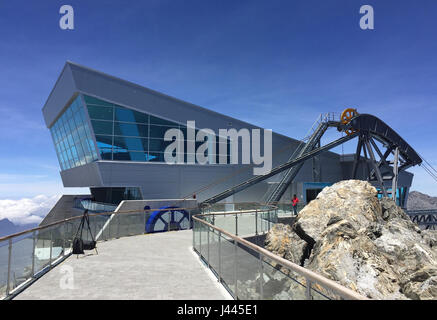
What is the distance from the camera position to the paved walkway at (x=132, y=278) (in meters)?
6.06

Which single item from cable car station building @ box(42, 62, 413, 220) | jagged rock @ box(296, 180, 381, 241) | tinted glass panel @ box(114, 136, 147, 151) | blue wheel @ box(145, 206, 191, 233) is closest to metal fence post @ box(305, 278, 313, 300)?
jagged rock @ box(296, 180, 381, 241)

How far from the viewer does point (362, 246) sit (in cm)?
1098

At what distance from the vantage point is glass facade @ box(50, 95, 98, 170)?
26.4 m

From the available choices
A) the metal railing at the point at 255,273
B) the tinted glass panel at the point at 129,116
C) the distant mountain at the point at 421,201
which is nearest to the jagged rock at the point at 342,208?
the metal railing at the point at 255,273

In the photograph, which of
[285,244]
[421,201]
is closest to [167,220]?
[285,244]

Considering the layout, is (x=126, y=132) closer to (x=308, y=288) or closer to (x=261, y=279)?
(x=261, y=279)

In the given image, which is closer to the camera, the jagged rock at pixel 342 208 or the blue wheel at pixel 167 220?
the jagged rock at pixel 342 208

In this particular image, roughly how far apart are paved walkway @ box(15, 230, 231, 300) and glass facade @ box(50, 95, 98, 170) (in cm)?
1797

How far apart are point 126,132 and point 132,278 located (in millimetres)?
20982

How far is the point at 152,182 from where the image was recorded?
27.6 metres

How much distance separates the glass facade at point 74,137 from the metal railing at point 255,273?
19.6 metres

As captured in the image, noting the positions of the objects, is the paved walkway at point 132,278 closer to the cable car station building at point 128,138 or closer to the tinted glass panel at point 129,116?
the cable car station building at point 128,138

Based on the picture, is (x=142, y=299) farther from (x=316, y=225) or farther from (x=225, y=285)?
(x=316, y=225)

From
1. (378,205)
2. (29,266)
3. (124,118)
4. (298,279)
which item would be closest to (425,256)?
(378,205)
